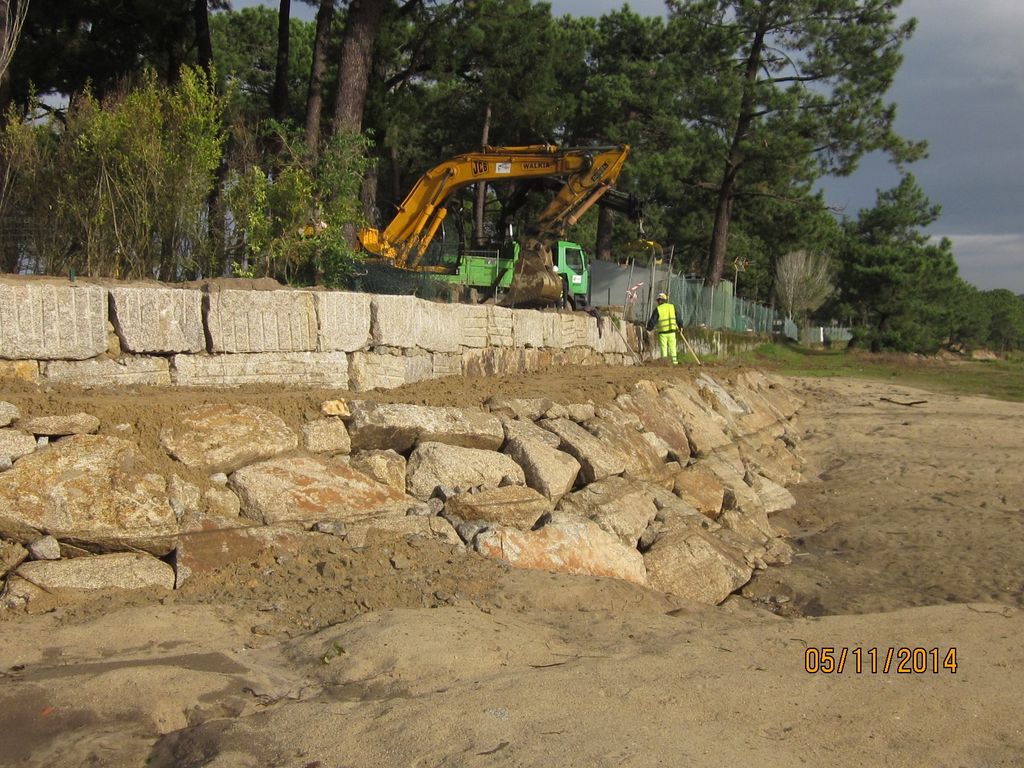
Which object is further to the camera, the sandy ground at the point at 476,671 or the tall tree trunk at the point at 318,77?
the tall tree trunk at the point at 318,77

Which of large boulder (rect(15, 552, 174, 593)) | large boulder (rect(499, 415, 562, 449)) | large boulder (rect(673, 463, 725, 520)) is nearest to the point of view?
large boulder (rect(15, 552, 174, 593))

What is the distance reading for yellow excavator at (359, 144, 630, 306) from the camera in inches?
623

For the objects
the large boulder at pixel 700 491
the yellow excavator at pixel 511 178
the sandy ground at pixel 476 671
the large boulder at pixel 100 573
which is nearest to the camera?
the sandy ground at pixel 476 671

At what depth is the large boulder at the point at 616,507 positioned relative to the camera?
21.6ft

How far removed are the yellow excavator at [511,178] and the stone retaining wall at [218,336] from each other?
716 cm

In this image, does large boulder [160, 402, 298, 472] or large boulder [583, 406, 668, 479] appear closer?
large boulder [160, 402, 298, 472]

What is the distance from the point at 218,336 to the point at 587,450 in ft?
9.85

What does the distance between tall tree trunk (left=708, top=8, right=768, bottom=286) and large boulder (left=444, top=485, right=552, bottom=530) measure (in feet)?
56.5

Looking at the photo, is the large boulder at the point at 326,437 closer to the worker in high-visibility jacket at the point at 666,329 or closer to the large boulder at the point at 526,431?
the large boulder at the point at 526,431

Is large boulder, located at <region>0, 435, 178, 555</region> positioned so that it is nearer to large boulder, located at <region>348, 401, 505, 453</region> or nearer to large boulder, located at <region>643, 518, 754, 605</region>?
large boulder, located at <region>348, 401, 505, 453</region>

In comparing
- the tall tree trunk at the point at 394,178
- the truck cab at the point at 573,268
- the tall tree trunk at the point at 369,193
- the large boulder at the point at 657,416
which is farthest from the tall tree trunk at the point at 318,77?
the tall tree trunk at the point at 394,178

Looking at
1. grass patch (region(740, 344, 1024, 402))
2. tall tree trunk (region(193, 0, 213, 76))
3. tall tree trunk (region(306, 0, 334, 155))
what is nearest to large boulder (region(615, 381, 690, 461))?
tall tree trunk (region(306, 0, 334, 155))

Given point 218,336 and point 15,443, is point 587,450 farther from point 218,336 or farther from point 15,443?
point 15,443

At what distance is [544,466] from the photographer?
22.3ft
